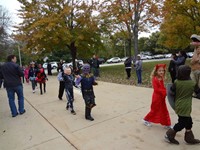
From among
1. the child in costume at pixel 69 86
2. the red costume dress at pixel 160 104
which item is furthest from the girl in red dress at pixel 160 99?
the child in costume at pixel 69 86

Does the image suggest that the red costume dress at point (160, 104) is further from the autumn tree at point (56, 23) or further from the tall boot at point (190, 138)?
the autumn tree at point (56, 23)

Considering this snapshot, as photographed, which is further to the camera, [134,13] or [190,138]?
[134,13]

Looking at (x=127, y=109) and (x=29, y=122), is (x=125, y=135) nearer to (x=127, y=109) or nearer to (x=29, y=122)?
(x=127, y=109)

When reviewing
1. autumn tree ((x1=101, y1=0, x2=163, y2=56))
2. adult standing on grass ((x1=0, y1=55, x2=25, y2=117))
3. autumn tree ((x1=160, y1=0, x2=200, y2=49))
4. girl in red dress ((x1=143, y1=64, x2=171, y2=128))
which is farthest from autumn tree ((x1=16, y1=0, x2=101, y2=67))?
girl in red dress ((x1=143, y1=64, x2=171, y2=128))

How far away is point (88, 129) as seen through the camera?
468 centimetres

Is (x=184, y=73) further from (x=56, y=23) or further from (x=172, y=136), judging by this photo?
(x=56, y=23)

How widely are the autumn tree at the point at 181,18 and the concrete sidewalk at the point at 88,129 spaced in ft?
39.5

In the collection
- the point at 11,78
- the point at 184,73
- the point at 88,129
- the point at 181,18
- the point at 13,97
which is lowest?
the point at 88,129

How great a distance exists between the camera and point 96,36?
22.3 metres

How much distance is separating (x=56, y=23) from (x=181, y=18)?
11.2 m

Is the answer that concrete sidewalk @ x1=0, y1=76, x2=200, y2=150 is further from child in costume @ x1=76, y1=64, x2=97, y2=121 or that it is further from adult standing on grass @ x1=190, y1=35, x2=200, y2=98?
adult standing on grass @ x1=190, y1=35, x2=200, y2=98

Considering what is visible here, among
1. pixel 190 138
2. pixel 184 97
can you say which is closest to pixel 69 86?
pixel 184 97

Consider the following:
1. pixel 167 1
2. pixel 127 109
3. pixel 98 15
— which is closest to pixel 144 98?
pixel 127 109

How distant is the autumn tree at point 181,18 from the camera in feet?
53.3
